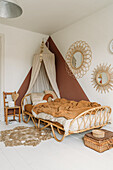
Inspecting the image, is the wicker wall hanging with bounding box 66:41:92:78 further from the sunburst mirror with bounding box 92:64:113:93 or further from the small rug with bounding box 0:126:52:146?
the small rug with bounding box 0:126:52:146

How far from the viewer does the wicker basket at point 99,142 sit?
2.73 metres

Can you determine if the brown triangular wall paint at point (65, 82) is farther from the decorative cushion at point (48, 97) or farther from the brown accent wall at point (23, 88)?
the brown accent wall at point (23, 88)

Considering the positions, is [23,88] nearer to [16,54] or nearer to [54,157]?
[16,54]

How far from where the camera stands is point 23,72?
554cm

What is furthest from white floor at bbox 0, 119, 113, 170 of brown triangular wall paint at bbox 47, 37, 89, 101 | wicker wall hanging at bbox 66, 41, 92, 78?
wicker wall hanging at bbox 66, 41, 92, 78

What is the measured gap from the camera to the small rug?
314 cm

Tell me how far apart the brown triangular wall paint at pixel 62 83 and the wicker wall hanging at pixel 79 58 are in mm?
310

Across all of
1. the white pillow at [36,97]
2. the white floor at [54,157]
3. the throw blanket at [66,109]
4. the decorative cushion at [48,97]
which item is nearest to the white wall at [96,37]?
the throw blanket at [66,109]

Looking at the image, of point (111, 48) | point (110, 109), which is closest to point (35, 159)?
point (110, 109)

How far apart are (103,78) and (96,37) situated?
120 cm

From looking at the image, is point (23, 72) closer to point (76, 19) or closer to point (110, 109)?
point (76, 19)

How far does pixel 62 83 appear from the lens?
18.1 ft

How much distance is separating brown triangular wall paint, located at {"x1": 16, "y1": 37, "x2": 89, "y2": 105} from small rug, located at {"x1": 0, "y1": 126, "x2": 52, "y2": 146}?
1.66 m

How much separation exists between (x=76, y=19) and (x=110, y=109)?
9.64ft
